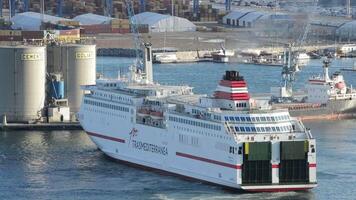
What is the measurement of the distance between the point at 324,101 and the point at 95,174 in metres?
14.4

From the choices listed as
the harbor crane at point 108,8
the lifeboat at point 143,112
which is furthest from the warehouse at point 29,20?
the lifeboat at point 143,112

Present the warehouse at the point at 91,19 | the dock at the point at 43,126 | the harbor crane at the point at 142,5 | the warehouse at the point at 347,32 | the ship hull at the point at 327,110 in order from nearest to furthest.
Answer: the dock at the point at 43,126, the ship hull at the point at 327,110, the warehouse at the point at 91,19, the warehouse at the point at 347,32, the harbor crane at the point at 142,5

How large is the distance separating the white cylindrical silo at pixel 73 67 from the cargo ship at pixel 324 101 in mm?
6014

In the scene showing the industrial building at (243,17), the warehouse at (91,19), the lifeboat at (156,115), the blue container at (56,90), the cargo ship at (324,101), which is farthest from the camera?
the warehouse at (91,19)

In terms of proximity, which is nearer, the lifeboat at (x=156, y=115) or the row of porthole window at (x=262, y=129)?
the row of porthole window at (x=262, y=129)

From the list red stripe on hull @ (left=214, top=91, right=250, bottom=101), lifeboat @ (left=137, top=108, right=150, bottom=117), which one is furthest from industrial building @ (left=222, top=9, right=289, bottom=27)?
red stripe on hull @ (left=214, top=91, right=250, bottom=101)

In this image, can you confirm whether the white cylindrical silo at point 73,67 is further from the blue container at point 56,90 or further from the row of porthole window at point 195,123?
the row of porthole window at point 195,123

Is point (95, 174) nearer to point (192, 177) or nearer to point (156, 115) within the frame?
point (156, 115)

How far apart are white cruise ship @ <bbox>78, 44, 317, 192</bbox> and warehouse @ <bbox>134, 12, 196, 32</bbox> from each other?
131 feet

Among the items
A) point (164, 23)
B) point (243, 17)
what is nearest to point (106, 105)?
point (164, 23)

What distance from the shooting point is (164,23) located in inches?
3059

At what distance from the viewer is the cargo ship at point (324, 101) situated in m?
46.0

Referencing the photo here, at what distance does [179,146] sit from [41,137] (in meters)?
6.89

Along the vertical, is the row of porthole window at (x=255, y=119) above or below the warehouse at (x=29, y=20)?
below
